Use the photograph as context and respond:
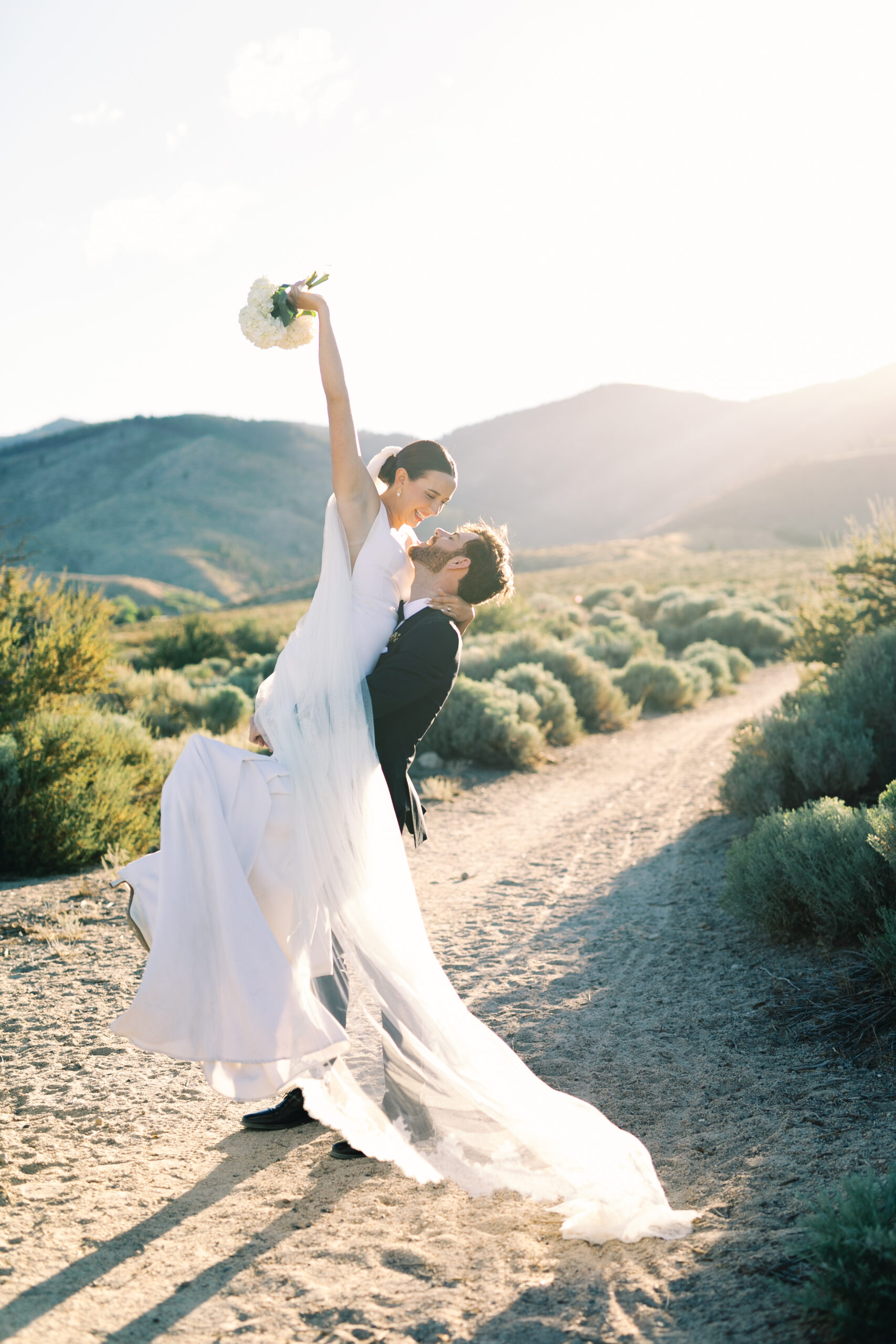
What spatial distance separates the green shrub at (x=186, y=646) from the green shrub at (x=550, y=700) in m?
9.08

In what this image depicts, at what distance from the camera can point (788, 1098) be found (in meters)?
3.63

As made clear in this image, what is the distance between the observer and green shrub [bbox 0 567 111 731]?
28.1ft

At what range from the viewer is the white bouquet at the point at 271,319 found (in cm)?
315

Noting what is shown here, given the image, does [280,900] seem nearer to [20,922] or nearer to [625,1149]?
[625,1149]

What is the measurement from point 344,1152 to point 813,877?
2.90 metres

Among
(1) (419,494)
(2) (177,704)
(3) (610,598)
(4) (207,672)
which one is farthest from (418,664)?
(3) (610,598)

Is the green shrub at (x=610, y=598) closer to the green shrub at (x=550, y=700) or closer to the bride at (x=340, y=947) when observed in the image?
the green shrub at (x=550, y=700)

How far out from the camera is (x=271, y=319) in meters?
3.16

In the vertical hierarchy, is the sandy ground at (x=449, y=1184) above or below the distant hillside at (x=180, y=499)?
below

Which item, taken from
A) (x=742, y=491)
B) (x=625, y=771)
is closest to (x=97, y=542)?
(x=742, y=491)

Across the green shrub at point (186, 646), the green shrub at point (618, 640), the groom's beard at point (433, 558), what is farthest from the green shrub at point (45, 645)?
the green shrub at point (618, 640)

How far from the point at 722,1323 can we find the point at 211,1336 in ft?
4.23

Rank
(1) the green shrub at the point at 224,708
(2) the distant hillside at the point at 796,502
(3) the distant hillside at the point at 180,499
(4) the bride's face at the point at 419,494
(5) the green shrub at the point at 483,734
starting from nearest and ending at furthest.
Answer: (4) the bride's face at the point at 419,494 < (5) the green shrub at the point at 483,734 < (1) the green shrub at the point at 224,708 < (2) the distant hillside at the point at 796,502 < (3) the distant hillside at the point at 180,499

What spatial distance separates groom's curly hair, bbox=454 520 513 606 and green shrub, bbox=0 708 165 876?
4.95 metres
